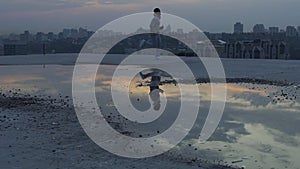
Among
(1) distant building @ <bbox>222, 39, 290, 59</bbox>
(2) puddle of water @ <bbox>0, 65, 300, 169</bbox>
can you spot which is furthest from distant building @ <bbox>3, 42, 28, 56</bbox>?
(2) puddle of water @ <bbox>0, 65, 300, 169</bbox>

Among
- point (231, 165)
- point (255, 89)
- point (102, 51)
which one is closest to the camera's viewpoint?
point (231, 165)

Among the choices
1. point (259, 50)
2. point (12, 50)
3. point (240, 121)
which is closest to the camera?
point (240, 121)

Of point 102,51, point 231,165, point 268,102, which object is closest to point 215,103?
point 268,102

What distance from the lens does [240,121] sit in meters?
7.55

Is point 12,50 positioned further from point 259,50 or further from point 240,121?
point 240,121

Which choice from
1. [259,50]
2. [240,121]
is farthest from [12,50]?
[240,121]

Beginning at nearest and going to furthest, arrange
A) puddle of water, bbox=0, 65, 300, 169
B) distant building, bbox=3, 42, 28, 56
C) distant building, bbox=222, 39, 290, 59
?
puddle of water, bbox=0, 65, 300, 169 < distant building, bbox=222, 39, 290, 59 < distant building, bbox=3, 42, 28, 56

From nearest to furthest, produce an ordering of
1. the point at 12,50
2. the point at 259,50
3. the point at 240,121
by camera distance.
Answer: the point at 240,121, the point at 259,50, the point at 12,50

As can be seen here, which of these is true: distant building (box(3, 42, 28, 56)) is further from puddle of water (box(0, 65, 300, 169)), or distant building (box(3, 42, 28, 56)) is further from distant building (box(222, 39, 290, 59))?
puddle of water (box(0, 65, 300, 169))

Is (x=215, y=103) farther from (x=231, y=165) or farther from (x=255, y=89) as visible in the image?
(x=231, y=165)

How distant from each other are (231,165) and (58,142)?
2674 mm

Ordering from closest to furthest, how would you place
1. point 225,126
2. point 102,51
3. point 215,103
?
point 225,126, point 215,103, point 102,51

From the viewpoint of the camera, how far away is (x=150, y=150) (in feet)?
18.6

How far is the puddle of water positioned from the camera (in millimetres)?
5426
